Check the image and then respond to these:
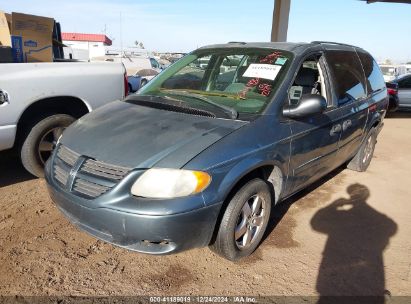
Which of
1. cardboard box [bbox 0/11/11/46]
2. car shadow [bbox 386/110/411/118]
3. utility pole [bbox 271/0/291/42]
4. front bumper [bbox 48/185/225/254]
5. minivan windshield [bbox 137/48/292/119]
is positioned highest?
utility pole [bbox 271/0/291/42]

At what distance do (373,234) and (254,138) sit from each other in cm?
180

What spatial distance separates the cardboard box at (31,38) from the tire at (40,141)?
3.08 ft

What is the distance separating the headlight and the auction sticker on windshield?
1.40 m

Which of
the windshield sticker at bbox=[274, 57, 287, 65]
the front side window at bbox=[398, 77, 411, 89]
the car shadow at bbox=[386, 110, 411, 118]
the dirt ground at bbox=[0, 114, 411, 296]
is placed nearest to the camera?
the dirt ground at bbox=[0, 114, 411, 296]

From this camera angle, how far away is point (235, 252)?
3.00m

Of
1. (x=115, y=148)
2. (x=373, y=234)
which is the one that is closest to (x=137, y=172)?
(x=115, y=148)

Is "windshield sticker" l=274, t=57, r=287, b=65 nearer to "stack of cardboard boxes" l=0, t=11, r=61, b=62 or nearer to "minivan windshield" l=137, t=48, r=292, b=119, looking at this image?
"minivan windshield" l=137, t=48, r=292, b=119

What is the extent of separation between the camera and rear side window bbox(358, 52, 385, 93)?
4996 mm

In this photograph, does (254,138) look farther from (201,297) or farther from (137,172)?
(201,297)

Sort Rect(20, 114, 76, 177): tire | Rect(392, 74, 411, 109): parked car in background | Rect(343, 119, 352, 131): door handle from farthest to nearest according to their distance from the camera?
Rect(392, 74, 411, 109): parked car in background → Rect(20, 114, 76, 177): tire → Rect(343, 119, 352, 131): door handle

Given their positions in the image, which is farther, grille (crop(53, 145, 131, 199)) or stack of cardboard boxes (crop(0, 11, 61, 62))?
stack of cardboard boxes (crop(0, 11, 61, 62))

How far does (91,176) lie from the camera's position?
2676 millimetres

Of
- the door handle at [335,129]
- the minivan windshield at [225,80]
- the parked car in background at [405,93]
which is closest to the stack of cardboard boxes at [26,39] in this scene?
the minivan windshield at [225,80]

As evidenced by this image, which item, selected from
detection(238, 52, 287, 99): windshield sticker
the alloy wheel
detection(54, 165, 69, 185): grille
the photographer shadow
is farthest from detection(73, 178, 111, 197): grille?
the photographer shadow
